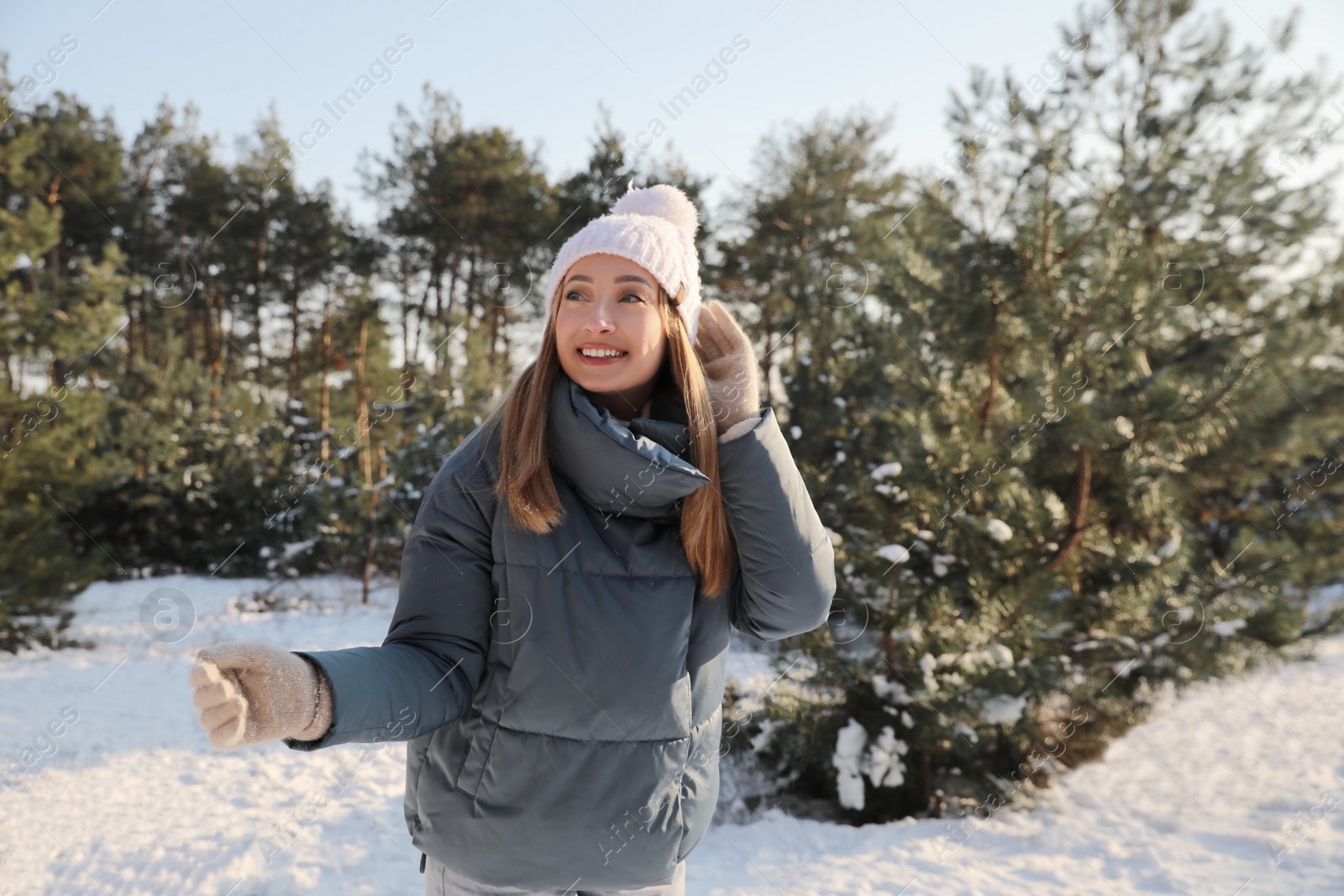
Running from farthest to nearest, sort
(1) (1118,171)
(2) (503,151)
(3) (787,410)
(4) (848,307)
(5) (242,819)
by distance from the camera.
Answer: (2) (503,151), (3) (787,410), (4) (848,307), (1) (1118,171), (5) (242,819)

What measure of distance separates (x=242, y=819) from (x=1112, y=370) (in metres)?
4.95

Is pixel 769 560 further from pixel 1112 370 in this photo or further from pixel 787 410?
pixel 787 410

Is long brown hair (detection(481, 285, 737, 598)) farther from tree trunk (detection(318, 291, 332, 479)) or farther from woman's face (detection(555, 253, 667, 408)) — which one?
tree trunk (detection(318, 291, 332, 479))

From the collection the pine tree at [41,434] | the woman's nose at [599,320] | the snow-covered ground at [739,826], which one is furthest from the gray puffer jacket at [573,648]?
the pine tree at [41,434]

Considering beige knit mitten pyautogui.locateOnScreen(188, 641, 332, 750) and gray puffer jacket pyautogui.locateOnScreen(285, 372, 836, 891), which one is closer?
beige knit mitten pyautogui.locateOnScreen(188, 641, 332, 750)

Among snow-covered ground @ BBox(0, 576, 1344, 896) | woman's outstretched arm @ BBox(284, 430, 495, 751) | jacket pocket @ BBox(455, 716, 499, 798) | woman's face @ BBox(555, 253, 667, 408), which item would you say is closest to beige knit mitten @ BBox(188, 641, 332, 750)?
woman's outstretched arm @ BBox(284, 430, 495, 751)

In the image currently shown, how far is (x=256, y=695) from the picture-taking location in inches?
35.2

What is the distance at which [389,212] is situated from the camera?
13.5 m

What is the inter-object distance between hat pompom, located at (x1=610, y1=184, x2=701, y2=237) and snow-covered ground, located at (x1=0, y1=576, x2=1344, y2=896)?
292 centimetres

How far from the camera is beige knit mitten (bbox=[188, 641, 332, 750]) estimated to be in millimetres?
851

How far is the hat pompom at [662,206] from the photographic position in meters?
1.65

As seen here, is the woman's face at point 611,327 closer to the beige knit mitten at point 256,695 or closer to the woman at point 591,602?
the woman at point 591,602

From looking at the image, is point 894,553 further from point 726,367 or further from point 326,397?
point 326,397

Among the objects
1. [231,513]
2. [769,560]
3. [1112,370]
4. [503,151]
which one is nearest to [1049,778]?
[1112,370]
